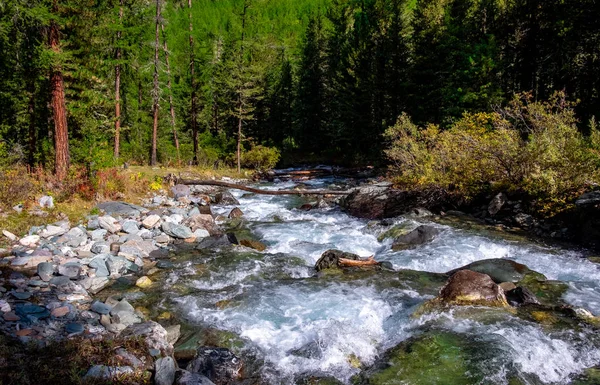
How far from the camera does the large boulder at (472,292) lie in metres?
6.85

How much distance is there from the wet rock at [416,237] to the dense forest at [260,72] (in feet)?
22.8

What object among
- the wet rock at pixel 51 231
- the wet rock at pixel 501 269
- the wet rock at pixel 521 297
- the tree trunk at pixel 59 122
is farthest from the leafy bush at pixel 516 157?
the tree trunk at pixel 59 122

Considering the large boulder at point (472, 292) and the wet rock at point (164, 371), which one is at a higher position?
Result: the large boulder at point (472, 292)

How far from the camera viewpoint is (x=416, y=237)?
37.2 ft

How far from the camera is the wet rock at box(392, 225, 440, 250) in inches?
437

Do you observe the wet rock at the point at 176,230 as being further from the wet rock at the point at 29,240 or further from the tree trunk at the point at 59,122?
the tree trunk at the point at 59,122

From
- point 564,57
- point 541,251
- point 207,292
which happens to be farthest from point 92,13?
point 564,57

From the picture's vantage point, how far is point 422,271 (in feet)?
29.9

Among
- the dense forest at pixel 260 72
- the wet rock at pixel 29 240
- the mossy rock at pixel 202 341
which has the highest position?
the dense forest at pixel 260 72

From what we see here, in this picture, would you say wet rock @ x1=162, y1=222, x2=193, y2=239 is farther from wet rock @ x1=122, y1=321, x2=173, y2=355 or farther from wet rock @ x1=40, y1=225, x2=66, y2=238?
wet rock @ x1=122, y1=321, x2=173, y2=355

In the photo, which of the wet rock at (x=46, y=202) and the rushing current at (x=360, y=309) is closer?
the rushing current at (x=360, y=309)

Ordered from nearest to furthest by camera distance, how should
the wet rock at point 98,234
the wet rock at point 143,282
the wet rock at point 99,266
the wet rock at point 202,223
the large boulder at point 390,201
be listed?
the wet rock at point 143,282 → the wet rock at point 99,266 → the wet rock at point 98,234 → the wet rock at point 202,223 → the large boulder at point 390,201

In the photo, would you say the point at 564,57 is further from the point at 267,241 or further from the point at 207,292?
the point at 207,292

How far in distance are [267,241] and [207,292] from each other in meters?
4.16
